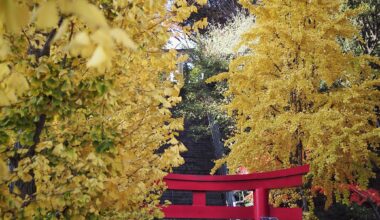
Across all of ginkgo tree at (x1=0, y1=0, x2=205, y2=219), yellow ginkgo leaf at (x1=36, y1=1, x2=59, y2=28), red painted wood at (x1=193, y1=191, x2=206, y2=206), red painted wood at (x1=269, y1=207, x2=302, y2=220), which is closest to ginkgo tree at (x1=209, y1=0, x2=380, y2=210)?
red painted wood at (x1=193, y1=191, x2=206, y2=206)

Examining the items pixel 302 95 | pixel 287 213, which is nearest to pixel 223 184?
pixel 287 213

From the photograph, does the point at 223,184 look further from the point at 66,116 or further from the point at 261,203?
the point at 66,116

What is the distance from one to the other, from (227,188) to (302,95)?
2.33 metres

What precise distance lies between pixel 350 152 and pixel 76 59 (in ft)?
18.4

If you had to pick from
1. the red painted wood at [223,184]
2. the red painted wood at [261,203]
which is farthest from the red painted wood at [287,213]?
the red painted wood at [223,184]

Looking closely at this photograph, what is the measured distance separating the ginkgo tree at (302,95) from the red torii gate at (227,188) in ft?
2.91

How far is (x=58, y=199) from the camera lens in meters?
2.84

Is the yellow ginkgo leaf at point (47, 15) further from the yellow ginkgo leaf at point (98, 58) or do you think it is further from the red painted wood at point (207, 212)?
the red painted wood at point (207, 212)

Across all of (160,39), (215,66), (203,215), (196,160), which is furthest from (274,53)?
(215,66)

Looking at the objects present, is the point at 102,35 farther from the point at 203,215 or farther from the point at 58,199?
the point at 203,215

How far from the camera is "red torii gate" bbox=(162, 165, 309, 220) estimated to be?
6.65 m

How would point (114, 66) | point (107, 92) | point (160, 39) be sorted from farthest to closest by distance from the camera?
point (160, 39)
point (114, 66)
point (107, 92)

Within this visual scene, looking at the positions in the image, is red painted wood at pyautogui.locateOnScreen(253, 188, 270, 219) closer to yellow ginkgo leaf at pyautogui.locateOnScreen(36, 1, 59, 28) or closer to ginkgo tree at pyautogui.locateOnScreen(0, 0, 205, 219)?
ginkgo tree at pyautogui.locateOnScreen(0, 0, 205, 219)

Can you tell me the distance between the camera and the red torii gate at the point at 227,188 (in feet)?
21.8
